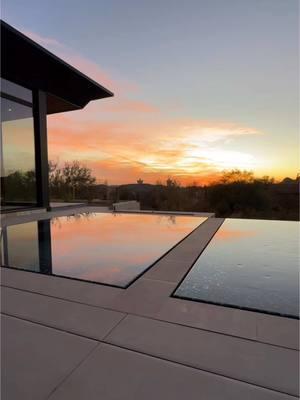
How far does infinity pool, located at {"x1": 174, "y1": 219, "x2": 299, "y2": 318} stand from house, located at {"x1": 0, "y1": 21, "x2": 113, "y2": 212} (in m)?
5.31

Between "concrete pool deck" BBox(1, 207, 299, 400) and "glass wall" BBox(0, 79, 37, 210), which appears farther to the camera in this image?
"glass wall" BBox(0, 79, 37, 210)

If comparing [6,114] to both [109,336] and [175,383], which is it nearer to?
[109,336]

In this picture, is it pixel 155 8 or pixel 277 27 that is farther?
pixel 155 8

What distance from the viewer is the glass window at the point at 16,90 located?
682cm

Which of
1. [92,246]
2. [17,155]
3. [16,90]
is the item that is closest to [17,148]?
[17,155]

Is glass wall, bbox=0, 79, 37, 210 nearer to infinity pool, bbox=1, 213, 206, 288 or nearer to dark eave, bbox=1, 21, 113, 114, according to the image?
→ dark eave, bbox=1, 21, 113, 114

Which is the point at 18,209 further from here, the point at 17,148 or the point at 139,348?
the point at 139,348

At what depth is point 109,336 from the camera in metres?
1.62

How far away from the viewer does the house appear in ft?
22.0

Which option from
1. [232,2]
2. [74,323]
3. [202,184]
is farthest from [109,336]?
[202,184]

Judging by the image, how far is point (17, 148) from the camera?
744 cm

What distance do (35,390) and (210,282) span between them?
67.7 inches

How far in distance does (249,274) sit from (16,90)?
7.14 metres

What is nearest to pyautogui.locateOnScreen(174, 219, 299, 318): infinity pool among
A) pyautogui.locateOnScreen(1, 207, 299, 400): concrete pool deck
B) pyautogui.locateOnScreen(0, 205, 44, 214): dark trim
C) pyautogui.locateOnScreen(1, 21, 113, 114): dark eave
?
pyautogui.locateOnScreen(1, 207, 299, 400): concrete pool deck
